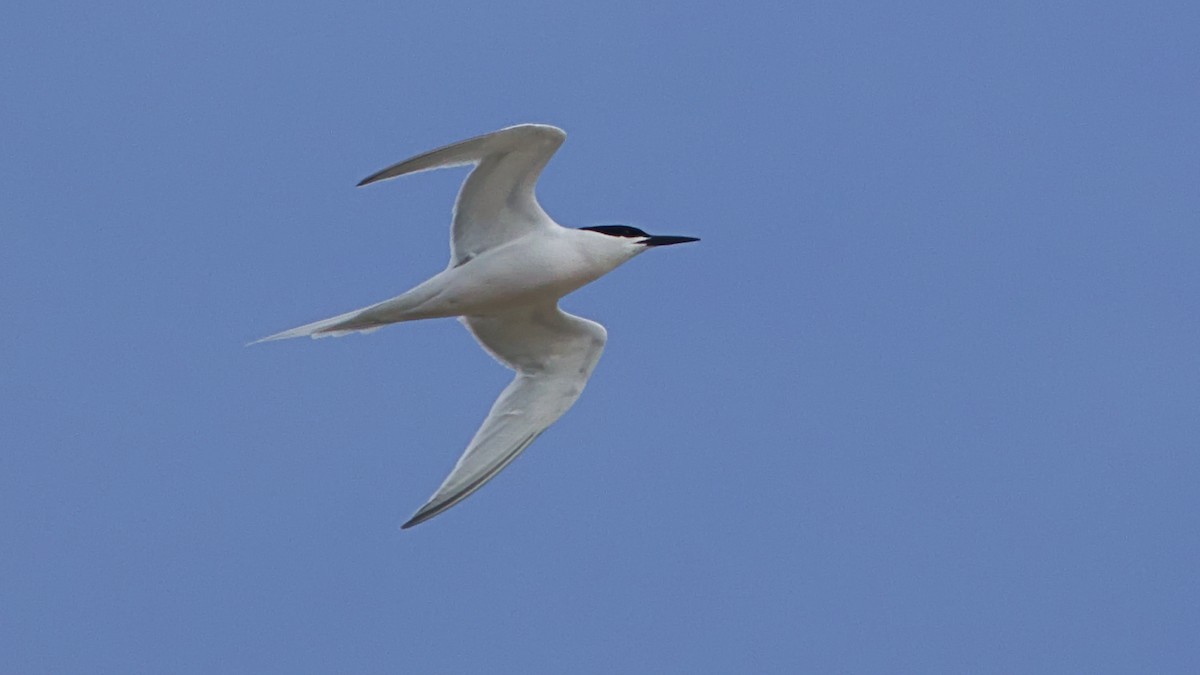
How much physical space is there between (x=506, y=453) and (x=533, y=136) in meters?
2.26

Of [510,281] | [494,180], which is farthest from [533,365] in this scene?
[494,180]

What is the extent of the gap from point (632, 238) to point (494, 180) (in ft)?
3.68

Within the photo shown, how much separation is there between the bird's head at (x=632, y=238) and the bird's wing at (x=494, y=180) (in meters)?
0.44

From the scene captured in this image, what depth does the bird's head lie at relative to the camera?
531 inches

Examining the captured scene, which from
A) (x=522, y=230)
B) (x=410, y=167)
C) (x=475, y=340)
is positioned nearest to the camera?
(x=410, y=167)

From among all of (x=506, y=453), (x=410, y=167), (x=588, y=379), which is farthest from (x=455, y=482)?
(x=410, y=167)

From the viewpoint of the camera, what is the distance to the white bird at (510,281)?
12875mm

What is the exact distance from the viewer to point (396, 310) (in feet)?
42.6

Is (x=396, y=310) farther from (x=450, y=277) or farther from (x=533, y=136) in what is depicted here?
(x=533, y=136)

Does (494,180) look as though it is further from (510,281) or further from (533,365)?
(533,365)

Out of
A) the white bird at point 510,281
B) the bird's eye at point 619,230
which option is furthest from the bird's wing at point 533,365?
the bird's eye at point 619,230

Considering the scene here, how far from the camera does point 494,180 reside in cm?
1301

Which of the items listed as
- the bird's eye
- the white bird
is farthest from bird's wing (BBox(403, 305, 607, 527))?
the bird's eye

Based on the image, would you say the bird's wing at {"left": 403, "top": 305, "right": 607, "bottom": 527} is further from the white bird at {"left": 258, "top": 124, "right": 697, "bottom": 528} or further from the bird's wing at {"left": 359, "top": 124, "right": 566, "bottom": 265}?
the bird's wing at {"left": 359, "top": 124, "right": 566, "bottom": 265}
